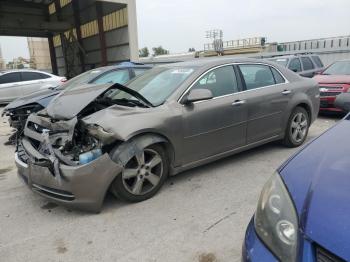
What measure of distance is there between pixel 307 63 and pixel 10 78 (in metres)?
11.2

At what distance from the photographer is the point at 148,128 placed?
3.62 metres

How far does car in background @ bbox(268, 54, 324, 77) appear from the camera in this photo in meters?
11.6

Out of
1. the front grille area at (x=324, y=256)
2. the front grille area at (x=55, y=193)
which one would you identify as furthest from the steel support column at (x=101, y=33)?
the front grille area at (x=324, y=256)

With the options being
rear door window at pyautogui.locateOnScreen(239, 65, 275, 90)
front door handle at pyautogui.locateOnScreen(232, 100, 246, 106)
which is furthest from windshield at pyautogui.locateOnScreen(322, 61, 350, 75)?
front door handle at pyautogui.locateOnScreen(232, 100, 246, 106)

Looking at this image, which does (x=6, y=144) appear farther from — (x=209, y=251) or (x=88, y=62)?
(x=88, y=62)

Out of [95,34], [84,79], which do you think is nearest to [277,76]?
[84,79]

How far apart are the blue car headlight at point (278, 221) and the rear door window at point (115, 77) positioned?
20.7ft

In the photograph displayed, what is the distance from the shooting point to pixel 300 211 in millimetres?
1586

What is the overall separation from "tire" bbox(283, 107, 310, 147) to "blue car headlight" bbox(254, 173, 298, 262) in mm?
3637

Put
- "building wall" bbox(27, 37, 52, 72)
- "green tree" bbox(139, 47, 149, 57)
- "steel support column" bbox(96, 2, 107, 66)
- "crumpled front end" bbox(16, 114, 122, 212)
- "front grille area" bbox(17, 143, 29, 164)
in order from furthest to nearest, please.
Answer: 1. "green tree" bbox(139, 47, 149, 57)
2. "building wall" bbox(27, 37, 52, 72)
3. "steel support column" bbox(96, 2, 107, 66)
4. "front grille area" bbox(17, 143, 29, 164)
5. "crumpled front end" bbox(16, 114, 122, 212)

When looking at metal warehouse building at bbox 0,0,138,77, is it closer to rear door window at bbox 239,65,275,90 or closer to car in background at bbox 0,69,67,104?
car in background at bbox 0,69,67,104

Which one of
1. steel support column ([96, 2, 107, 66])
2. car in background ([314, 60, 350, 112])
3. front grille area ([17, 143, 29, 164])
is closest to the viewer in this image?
front grille area ([17, 143, 29, 164])

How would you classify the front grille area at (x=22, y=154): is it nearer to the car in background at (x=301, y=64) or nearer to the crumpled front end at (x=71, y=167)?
the crumpled front end at (x=71, y=167)

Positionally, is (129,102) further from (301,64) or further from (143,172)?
(301,64)
